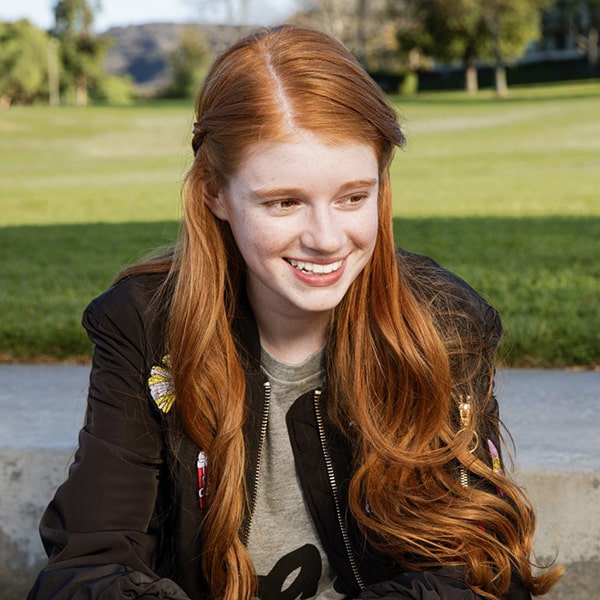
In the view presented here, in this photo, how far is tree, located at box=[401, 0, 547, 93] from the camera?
5375cm

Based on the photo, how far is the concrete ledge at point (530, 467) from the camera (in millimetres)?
2699

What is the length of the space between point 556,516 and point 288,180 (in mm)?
1270

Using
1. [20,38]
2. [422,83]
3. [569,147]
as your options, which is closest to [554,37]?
[422,83]

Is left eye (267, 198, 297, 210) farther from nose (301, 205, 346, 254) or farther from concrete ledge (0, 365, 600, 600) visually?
concrete ledge (0, 365, 600, 600)

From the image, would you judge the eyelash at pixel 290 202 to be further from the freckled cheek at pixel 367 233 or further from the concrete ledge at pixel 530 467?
the concrete ledge at pixel 530 467

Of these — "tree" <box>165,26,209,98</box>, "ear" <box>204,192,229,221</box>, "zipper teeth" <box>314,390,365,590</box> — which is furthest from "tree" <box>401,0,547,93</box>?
"zipper teeth" <box>314,390,365,590</box>

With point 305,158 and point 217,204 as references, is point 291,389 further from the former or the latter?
point 305,158

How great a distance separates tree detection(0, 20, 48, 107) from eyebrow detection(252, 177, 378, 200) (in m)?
68.3

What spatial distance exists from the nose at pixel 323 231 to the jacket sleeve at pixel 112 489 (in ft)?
1.49

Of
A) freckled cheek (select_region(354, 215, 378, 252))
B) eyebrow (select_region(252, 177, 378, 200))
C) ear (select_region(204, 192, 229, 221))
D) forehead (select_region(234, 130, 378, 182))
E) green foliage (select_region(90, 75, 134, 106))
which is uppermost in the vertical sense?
forehead (select_region(234, 130, 378, 182))

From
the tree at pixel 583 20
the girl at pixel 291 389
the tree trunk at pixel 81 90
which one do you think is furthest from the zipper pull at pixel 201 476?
the tree trunk at pixel 81 90

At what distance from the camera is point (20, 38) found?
67.2 meters

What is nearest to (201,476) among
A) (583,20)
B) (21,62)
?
(583,20)

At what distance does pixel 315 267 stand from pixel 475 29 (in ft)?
189
